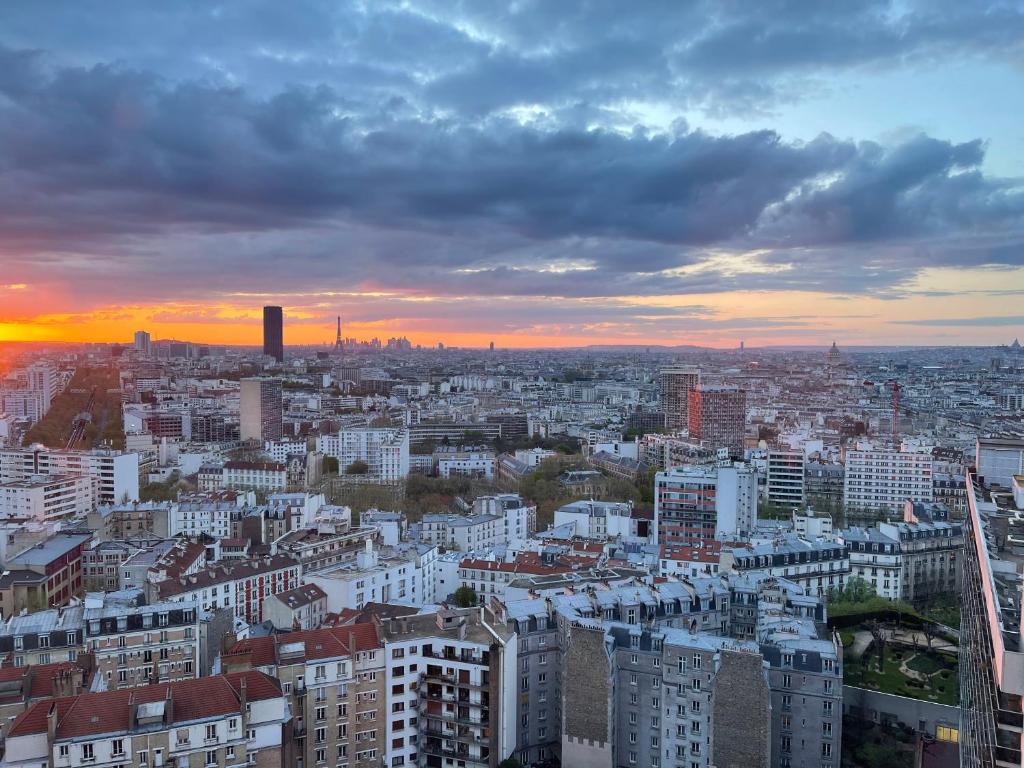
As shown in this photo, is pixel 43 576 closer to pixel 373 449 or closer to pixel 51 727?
pixel 51 727

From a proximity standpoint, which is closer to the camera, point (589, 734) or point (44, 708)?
point (44, 708)

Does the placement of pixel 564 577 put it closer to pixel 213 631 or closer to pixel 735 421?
pixel 213 631

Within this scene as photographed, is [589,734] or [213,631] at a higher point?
[213,631]

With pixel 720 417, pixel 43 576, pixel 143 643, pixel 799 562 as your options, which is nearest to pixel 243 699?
pixel 143 643

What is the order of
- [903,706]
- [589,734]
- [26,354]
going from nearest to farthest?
[589,734]
[903,706]
[26,354]

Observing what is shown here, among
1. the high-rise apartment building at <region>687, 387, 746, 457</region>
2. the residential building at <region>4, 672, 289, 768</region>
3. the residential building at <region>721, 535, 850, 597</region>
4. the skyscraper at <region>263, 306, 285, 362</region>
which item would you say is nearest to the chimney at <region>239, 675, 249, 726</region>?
the residential building at <region>4, 672, 289, 768</region>

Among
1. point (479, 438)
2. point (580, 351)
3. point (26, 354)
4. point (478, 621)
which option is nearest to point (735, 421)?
point (479, 438)
